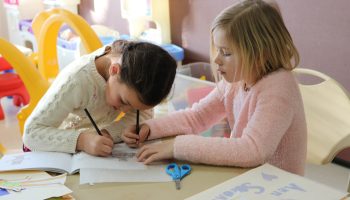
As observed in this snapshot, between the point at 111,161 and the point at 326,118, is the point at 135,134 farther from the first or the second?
the point at 326,118

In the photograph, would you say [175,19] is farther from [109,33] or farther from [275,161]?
[275,161]

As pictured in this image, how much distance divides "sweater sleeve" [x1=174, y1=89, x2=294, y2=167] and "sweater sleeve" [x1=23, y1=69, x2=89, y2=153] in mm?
256

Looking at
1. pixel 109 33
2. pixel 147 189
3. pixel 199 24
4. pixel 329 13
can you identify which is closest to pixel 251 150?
pixel 147 189

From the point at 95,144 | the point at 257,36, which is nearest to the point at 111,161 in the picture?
the point at 95,144

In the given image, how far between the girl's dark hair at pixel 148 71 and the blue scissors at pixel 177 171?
175mm

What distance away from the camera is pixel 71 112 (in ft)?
3.26

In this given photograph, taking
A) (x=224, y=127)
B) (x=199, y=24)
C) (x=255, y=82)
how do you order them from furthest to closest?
(x=199, y=24), (x=224, y=127), (x=255, y=82)

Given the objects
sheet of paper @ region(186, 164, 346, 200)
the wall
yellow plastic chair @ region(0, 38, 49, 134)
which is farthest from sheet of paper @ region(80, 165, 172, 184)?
the wall

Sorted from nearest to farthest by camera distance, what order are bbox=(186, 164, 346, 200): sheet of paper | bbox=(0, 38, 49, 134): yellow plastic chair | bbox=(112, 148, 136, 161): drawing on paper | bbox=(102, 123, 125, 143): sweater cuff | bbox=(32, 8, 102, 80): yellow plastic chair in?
bbox=(186, 164, 346, 200): sheet of paper < bbox=(112, 148, 136, 161): drawing on paper < bbox=(102, 123, 125, 143): sweater cuff < bbox=(0, 38, 49, 134): yellow plastic chair < bbox=(32, 8, 102, 80): yellow plastic chair

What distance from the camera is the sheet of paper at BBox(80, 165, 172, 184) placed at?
749 mm

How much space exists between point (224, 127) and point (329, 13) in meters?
0.67

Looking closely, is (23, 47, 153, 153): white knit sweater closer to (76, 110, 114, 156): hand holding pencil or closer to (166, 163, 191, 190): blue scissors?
(76, 110, 114, 156): hand holding pencil

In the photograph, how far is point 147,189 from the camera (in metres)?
0.72

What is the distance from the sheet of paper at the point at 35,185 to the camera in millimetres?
668
